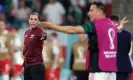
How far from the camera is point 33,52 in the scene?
13.1 meters

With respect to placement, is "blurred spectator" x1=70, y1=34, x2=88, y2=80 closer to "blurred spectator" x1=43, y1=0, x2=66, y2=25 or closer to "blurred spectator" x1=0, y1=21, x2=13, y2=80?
"blurred spectator" x1=0, y1=21, x2=13, y2=80

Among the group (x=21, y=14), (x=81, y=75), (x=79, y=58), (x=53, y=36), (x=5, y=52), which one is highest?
(x=21, y=14)

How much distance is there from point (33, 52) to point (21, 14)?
27.7ft

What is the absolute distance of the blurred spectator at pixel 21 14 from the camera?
2133 cm

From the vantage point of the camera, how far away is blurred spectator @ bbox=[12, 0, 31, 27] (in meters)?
21.3

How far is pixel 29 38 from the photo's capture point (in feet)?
43.0

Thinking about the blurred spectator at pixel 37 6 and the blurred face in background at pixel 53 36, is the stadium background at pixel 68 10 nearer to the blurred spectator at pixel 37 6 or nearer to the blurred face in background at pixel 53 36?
the blurred spectator at pixel 37 6

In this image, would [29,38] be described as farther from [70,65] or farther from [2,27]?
[70,65]

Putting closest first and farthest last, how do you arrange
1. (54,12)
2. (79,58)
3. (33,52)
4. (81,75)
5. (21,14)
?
(33,52), (81,75), (79,58), (21,14), (54,12)

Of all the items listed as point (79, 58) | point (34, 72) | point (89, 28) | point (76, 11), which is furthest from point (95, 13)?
point (76, 11)

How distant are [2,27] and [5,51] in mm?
554

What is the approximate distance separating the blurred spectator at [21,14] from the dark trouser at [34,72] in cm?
812

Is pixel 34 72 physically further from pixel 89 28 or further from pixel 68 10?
pixel 68 10

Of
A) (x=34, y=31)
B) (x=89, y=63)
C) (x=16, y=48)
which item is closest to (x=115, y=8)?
(x=16, y=48)
